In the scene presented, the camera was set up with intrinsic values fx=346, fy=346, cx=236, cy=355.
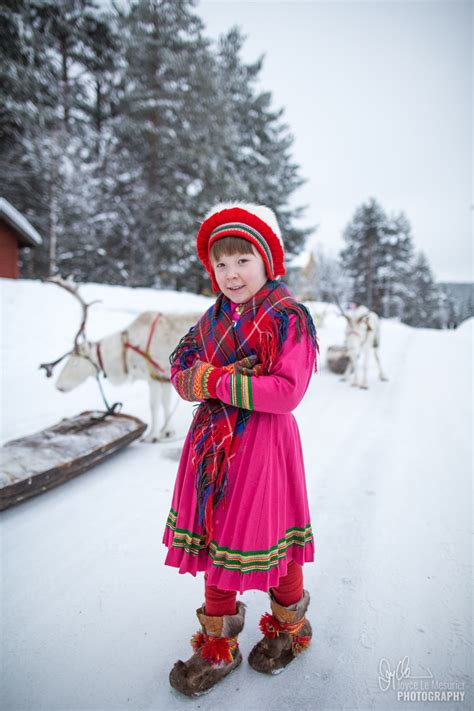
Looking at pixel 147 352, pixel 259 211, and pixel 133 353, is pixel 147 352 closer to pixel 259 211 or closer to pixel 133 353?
pixel 133 353

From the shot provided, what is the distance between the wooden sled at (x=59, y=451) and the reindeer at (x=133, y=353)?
467 mm

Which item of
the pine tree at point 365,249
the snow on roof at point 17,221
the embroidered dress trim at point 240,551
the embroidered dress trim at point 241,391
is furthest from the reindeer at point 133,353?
the pine tree at point 365,249

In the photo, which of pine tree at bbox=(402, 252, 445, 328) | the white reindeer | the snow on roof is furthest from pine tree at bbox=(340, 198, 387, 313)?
the snow on roof

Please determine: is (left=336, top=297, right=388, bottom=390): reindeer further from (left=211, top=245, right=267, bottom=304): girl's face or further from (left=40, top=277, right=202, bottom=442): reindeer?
(left=211, top=245, right=267, bottom=304): girl's face

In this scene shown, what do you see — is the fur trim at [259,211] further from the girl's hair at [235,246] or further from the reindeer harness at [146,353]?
the reindeer harness at [146,353]

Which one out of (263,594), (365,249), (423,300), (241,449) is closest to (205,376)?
(241,449)

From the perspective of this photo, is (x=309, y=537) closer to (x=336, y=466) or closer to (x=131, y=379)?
(x=336, y=466)

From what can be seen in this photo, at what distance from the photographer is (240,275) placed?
134 cm

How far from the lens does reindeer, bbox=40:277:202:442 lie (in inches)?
156

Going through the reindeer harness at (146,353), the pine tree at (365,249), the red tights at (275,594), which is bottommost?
the red tights at (275,594)

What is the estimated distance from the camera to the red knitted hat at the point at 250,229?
4.36 feet

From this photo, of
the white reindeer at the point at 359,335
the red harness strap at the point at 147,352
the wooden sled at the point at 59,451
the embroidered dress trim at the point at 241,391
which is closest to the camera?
the embroidered dress trim at the point at 241,391

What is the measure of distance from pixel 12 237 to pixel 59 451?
39.1ft

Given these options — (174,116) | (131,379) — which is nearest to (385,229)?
(174,116)
